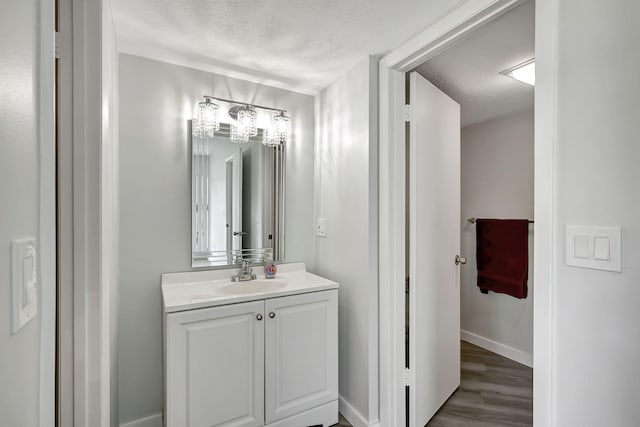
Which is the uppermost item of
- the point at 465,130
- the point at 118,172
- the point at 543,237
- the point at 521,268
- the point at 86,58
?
the point at 465,130

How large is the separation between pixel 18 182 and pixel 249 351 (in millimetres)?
1337

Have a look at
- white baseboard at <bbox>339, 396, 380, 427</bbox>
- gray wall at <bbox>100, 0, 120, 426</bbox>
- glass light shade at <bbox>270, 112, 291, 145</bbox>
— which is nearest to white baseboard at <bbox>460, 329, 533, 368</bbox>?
white baseboard at <bbox>339, 396, 380, 427</bbox>

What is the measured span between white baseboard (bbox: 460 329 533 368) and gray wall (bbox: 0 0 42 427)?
10.5 feet

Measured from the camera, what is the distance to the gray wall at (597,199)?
80 centimetres

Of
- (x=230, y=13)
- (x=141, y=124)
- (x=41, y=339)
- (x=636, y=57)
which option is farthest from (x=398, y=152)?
(x=41, y=339)

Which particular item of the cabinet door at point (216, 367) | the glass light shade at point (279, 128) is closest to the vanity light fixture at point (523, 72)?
the glass light shade at point (279, 128)

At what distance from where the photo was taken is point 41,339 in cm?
56

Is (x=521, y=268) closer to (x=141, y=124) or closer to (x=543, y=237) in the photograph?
(x=543, y=237)

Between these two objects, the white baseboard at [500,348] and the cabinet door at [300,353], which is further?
the white baseboard at [500,348]

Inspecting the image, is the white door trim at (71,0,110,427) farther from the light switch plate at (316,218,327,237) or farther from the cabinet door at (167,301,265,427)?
the light switch plate at (316,218,327,237)

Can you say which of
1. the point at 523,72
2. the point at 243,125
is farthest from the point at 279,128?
the point at 523,72

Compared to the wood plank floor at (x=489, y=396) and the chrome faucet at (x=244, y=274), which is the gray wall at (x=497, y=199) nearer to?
the wood plank floor at (x=489, y=396)

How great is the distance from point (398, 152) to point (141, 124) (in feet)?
4.98

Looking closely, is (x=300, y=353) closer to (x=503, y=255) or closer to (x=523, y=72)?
(x=503, y=255)
